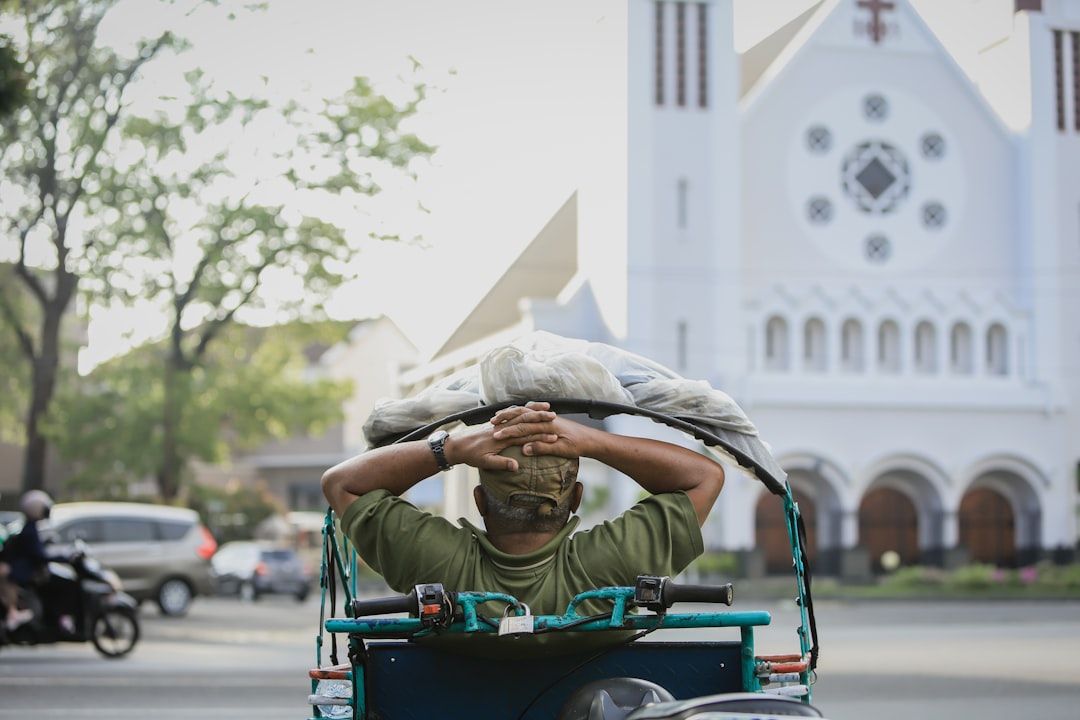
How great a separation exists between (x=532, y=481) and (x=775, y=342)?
4473 cm

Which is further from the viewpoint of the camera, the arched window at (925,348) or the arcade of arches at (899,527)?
the arched window at (925,348)

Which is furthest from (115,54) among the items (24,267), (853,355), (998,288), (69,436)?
(998,288)

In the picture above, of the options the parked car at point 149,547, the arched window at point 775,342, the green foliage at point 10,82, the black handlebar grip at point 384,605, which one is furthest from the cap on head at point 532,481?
the arched window at point 775,342

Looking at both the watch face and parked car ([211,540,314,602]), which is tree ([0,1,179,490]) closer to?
parked car ([211,540,314,602])

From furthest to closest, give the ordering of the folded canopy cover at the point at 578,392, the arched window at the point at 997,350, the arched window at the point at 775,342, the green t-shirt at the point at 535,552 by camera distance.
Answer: the arched window at the point at 997,350 → the arched window at the point at 775,342 → the folded canopy cover at the point at 578,392 → the green t-shirt at the point at 535,552

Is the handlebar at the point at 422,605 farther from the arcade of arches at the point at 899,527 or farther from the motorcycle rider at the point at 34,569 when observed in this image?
the arcade of arches at the point at 899,527

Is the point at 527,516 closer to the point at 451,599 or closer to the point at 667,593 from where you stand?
the point at 451,599

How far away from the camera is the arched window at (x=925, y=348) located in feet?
160

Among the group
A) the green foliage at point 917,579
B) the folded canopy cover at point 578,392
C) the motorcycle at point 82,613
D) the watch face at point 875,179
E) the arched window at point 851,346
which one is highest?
the watch face at point 875,179

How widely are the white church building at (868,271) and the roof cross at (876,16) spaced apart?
A: 7 centimetres

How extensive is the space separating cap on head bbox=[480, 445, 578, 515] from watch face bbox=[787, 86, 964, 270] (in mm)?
45797

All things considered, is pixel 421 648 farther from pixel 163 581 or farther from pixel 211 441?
pixel 211 441

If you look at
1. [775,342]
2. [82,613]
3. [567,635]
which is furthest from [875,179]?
[567,635]

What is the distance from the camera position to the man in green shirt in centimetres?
400
